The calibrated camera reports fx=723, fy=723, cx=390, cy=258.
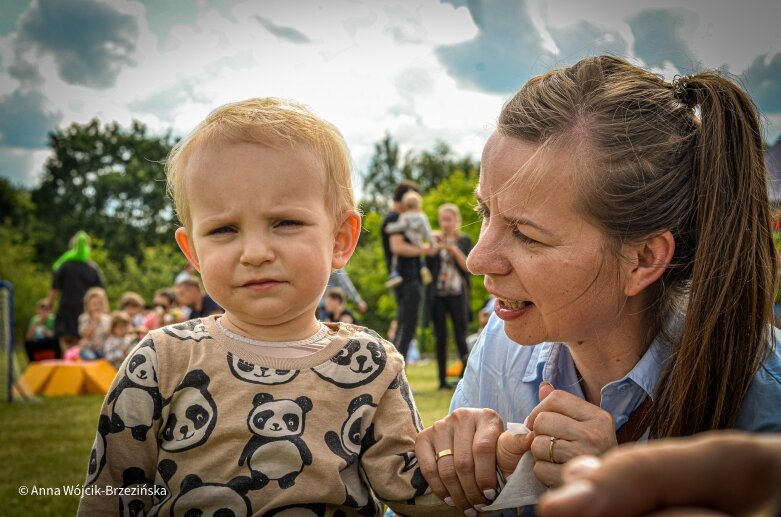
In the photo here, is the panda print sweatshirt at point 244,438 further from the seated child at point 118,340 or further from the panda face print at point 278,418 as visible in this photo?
Answer: the seated child at point 118,340

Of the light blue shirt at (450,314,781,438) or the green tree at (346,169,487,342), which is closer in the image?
the light blue shirt at (450,314,781,438)

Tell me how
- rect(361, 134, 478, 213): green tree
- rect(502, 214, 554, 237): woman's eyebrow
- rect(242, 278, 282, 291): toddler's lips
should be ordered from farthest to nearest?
rect(361, 134, 478, 213): green tree
rect(502, 214, 554, 237): woman's eyebrow
rect(242, 278, 282, 291): toddler's lips

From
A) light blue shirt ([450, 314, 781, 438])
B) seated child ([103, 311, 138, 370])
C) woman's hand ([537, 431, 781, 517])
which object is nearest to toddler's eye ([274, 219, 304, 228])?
light blue shirt ([450, 314, 781, 438])

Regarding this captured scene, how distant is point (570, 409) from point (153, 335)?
3.19 ft

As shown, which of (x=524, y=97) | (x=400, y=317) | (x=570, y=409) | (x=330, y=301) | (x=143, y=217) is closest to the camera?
(x=570, y=409)

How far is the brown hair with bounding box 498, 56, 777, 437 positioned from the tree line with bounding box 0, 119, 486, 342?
95.3 ft

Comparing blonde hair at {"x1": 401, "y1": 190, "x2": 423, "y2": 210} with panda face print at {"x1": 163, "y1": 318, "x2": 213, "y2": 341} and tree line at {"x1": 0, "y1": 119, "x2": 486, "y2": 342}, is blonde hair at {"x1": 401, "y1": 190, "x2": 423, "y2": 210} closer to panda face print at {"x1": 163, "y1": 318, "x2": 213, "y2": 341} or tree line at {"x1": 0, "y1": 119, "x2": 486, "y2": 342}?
panda face print at {"x1": 163, "y1": 318, "x2": 213, "y2": 341}

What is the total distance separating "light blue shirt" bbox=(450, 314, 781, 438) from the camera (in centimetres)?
174

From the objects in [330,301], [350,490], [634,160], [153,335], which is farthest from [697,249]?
[330,301]

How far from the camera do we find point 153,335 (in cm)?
171

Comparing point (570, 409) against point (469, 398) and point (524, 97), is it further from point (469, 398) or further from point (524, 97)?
point (524, 97)

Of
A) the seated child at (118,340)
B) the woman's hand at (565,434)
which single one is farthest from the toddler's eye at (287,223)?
the seated child at (118,340)

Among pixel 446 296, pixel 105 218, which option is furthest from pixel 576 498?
pixel 105 218

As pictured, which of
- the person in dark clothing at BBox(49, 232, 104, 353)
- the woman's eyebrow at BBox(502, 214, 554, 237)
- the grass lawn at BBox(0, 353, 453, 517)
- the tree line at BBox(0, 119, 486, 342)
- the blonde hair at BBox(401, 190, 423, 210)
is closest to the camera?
the woman's eyebrow at BBox(502, 214, 554, 237)
